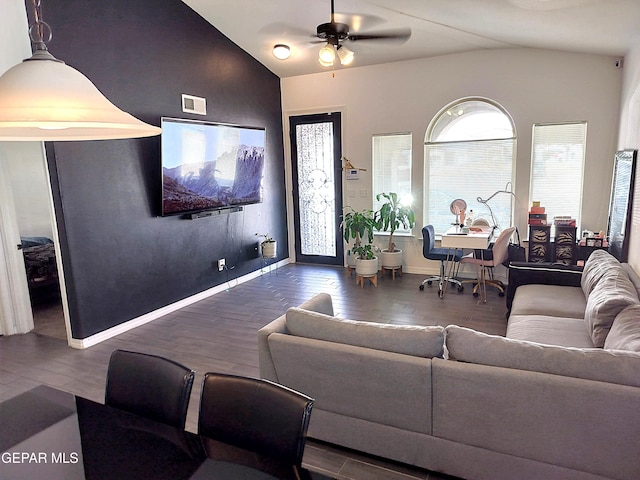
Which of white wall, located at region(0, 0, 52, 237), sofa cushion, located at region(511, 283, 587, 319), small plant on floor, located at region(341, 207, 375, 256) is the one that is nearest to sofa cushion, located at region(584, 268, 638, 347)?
sofa cushion, located at region(511, 283, 587, 319)

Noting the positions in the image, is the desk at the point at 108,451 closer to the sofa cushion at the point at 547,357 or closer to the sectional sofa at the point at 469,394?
the sectional sofa at the point at 469,394

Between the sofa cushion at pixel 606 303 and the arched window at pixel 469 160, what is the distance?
292cm

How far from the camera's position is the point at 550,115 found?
5234mm

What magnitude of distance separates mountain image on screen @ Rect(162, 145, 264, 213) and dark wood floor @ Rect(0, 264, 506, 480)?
4.08ft

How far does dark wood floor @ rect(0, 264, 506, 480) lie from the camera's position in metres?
2.76

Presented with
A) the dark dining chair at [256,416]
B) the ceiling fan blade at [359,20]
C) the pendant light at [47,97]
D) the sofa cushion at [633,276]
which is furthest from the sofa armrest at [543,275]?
the pendant light at [47,97]

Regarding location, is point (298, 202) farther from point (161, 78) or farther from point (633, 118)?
point (633, 118)

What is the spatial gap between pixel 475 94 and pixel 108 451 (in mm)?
5715

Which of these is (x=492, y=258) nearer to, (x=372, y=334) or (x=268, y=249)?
(x=268, y=249)

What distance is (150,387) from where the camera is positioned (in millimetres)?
1648

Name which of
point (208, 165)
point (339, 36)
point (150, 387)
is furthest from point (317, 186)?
point (150, 387)

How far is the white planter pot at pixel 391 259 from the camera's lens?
20.0ft

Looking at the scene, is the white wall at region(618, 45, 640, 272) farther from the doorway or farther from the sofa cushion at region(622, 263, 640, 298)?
the doorway

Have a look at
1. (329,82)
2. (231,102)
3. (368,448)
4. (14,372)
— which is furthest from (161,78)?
(368,448)
